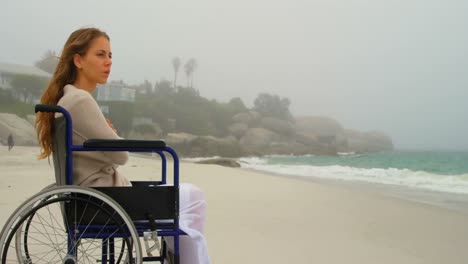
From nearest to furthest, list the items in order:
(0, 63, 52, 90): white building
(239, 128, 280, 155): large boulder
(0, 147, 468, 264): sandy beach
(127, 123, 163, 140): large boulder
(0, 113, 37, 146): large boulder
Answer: (0, 147, 468, 264): sandy beach, (0, 113, 37, 146): large boulder, (0, 63, 52, 90): white building, (127, 123, 163, 140): large boulder, (239, 128, 280, 155): large boulder

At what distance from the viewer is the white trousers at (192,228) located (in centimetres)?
150

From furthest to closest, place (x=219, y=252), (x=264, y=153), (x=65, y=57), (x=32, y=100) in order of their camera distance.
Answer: (x=264, y=153) → (x=32, y=100) → (x=219, y=252) → (x=65, y=57)

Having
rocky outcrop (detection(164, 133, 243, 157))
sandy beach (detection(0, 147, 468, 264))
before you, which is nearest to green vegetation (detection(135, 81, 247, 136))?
rocky outcrop (detection(164, 133, 243, 157))

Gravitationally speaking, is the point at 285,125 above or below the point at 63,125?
above

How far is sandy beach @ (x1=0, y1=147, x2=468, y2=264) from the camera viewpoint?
295cm

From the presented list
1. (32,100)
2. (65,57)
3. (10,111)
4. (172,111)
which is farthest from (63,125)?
(172,111)

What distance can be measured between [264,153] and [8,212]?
42.4 m

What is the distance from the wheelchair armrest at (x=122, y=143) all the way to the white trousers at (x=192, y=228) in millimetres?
318

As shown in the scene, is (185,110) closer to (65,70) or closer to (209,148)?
(209,148)

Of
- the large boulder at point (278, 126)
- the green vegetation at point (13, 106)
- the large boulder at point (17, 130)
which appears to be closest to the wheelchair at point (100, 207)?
the large boulder at point (17, 130)

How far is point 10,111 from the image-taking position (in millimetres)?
31766

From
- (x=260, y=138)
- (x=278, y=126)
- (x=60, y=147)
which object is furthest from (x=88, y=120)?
(x=278, y=126)

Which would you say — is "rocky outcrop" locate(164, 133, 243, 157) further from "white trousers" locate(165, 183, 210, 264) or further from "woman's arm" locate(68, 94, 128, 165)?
"woman's arm" locate(68, 94, 128, 165)

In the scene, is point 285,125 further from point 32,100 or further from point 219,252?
point 219,252
